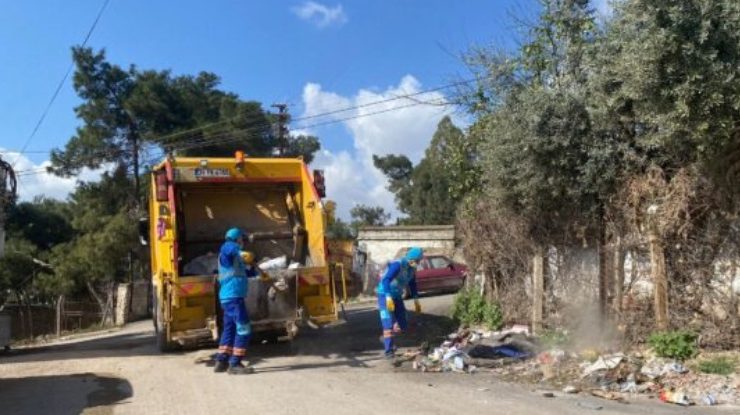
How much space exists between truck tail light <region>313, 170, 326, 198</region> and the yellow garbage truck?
0.01 m

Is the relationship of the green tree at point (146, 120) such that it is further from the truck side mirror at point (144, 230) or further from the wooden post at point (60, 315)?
the truck side mirror at point (144, 230)

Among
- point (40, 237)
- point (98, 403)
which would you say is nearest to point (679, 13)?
point (98, 403)

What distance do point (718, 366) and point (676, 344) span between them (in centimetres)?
64

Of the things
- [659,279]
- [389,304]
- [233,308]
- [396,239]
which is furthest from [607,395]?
[396,239]

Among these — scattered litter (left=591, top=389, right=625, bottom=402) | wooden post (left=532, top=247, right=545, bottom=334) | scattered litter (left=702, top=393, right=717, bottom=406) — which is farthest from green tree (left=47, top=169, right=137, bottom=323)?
scattered litter (left=702, top=393, right=717, bottom=406)

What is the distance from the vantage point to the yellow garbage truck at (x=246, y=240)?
32.6 ft

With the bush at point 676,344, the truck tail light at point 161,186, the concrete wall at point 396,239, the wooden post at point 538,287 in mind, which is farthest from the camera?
the concrete wall at point 396,239

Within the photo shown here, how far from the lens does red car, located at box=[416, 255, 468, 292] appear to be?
21.7m

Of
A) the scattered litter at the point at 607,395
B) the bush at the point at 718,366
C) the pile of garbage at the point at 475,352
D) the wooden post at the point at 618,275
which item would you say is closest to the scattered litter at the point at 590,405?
the scattered litter at the point at 607,395

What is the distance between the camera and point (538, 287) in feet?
35.5

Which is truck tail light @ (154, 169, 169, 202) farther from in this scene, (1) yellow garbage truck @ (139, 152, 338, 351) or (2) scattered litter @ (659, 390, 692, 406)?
(2) scattered litter @ (659, 390, 692, 406)

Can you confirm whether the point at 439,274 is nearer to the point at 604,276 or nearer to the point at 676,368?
the point at 604,276

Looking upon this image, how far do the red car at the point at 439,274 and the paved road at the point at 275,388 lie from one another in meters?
10.3

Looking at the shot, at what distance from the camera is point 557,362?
8.80 metres
